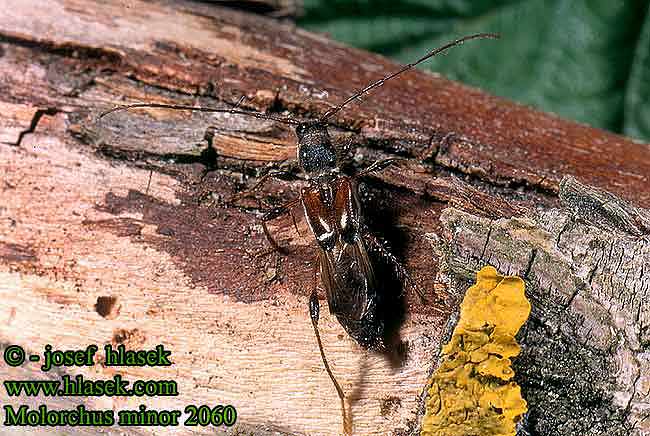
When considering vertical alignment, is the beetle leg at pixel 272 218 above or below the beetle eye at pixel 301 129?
below

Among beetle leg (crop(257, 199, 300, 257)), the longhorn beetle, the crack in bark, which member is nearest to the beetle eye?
the longhorn beetle

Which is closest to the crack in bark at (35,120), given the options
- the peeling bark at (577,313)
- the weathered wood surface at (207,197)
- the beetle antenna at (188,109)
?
the weathered wood surface at (207,197)

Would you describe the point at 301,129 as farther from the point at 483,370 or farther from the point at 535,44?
the point at 535,44

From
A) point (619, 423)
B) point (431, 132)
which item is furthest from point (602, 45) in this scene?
point (619, 423)

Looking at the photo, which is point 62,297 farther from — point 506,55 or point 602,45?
point 602,45

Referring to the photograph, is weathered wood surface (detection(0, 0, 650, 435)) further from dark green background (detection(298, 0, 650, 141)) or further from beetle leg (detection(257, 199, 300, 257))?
dark green background (detection(298, 0, 650, 141))

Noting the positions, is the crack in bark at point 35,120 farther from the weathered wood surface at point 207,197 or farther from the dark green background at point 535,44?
the dark green background at point 535,44
